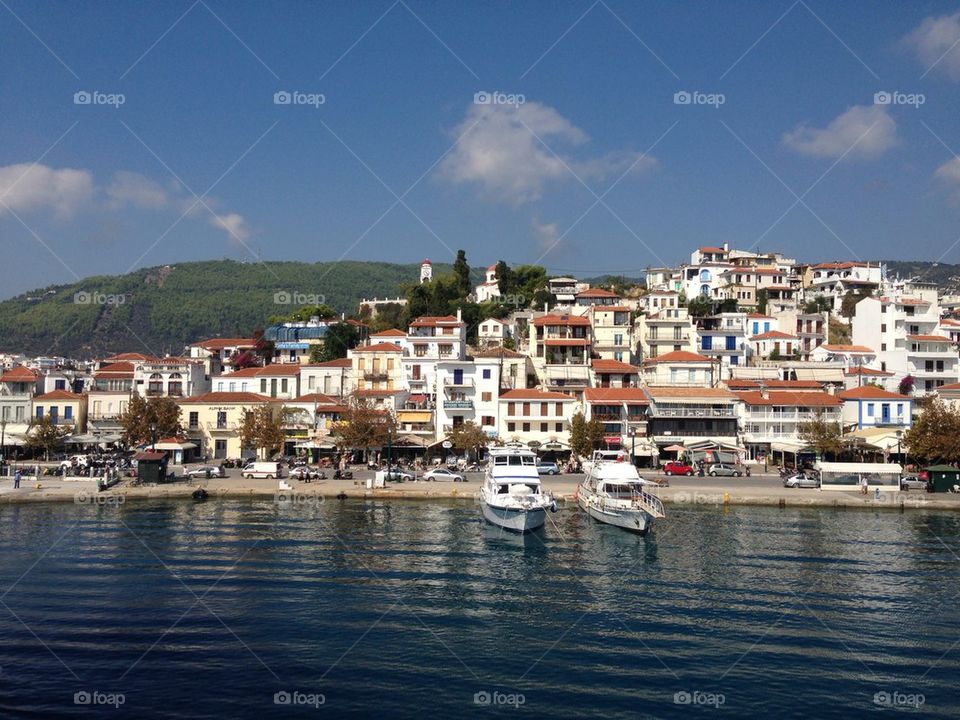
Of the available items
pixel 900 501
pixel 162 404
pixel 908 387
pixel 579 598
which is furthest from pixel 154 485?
pixel 908 387

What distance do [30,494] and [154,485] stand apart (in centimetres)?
612

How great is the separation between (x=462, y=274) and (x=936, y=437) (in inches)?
2281

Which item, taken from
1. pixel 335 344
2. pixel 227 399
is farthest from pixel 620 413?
pixel 335 344

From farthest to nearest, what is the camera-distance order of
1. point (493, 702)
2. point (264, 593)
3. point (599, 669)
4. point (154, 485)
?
point (154, 485), point (264, 593), point (599, 669), point (493, 702)

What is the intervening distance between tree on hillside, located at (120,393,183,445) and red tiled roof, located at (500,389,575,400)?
23.5 meters

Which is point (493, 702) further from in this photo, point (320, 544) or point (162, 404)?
point (162, 404)

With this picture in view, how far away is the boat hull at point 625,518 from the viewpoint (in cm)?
3347

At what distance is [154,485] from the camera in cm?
4453

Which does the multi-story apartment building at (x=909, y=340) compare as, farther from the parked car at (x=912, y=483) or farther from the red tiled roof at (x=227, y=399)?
the red tiled roof at (x=227, y=399)

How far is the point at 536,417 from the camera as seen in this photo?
5619cm

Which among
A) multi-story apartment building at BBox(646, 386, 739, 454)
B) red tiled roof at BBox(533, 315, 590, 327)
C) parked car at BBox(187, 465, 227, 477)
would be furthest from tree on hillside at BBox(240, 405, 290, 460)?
multi-story apartment building at BBox(646, 386, 739, 454)

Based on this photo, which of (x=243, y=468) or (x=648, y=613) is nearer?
(x=648, y=613)

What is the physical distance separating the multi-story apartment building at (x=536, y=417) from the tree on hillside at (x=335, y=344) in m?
22.9

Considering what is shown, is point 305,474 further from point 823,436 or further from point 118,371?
point 823,436
